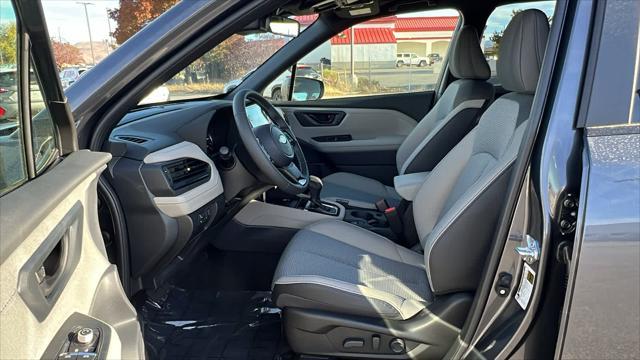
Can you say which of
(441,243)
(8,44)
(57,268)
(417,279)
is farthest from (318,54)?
(57,268)

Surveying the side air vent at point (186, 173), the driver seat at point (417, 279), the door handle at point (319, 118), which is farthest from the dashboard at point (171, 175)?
the door handle at point (319, 118)

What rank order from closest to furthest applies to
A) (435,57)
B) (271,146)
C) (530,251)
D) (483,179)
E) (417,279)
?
1. (530,251)
2. (483,179)
3. (417,279)
4. (271,146)
5. (435,57)

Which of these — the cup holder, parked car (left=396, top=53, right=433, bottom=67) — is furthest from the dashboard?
parked car (left=396, top=53, right=433, bottom=67)

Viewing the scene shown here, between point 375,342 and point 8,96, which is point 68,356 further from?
point 375,342

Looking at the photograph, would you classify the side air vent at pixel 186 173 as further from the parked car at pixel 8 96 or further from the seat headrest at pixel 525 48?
the seat headrest at pixel 525 48

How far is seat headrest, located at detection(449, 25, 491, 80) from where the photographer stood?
2.88 meters

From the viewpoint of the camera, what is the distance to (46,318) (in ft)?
2.83

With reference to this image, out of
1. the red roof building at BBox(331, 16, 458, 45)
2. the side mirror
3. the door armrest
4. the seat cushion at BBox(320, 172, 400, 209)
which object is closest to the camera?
the door armrest

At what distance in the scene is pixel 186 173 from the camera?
6.23ft

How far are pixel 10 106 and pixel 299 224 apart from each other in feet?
5.03

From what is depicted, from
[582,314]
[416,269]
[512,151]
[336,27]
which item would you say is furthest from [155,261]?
[336,27]

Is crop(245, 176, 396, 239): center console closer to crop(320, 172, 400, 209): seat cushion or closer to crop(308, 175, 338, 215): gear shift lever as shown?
crop(308, 175, 338, 215): gear shift lever

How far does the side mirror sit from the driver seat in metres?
2.05

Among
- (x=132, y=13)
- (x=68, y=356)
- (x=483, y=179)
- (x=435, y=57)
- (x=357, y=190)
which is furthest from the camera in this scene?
(x=132, y=13)
